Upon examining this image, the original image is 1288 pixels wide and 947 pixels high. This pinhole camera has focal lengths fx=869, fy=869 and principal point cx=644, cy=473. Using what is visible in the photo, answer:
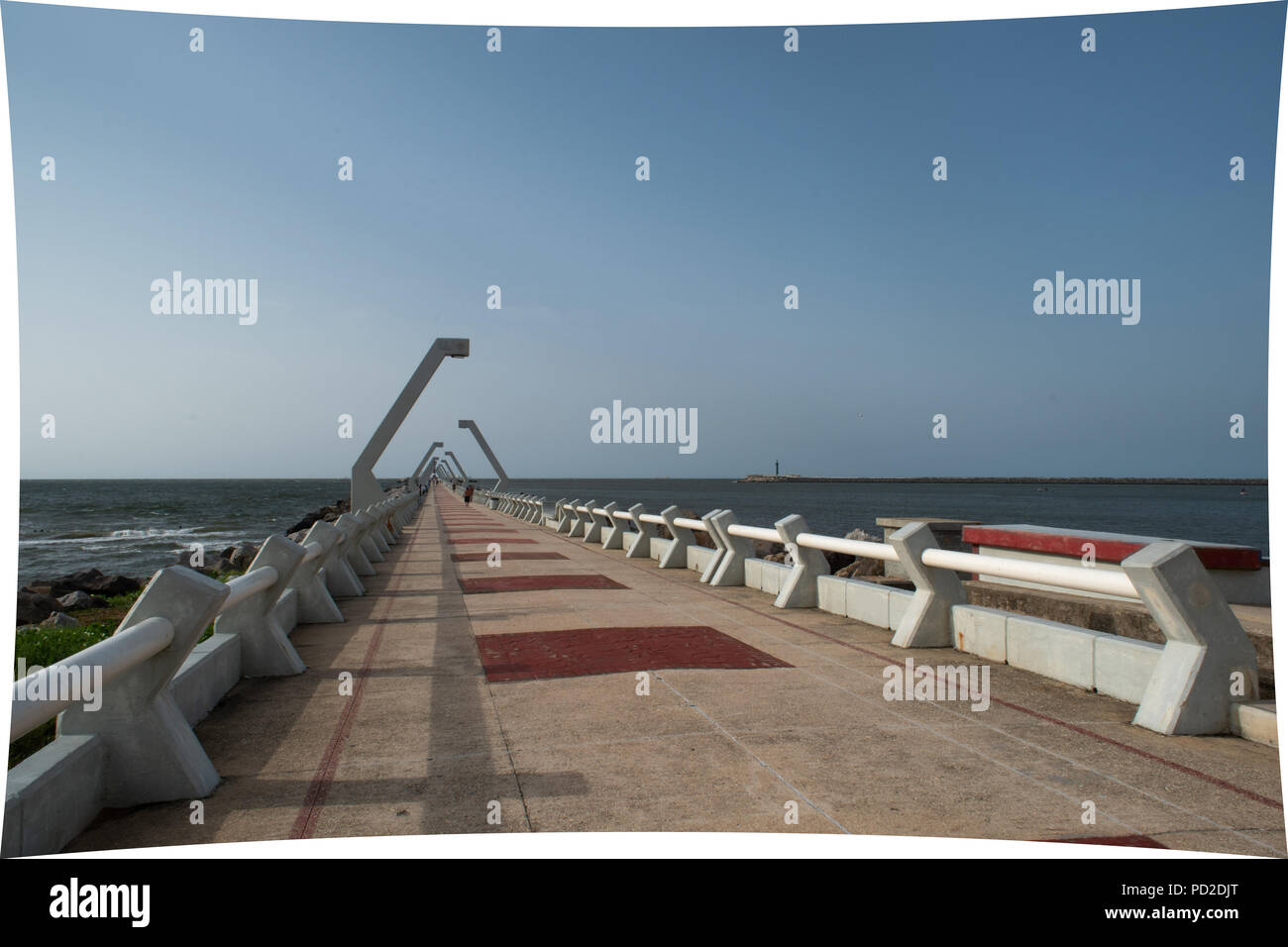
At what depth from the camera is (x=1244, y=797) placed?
408 cm

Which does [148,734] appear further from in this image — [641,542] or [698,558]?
[641,542]

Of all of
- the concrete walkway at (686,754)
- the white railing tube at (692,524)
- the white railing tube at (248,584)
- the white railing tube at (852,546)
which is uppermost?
the white railing tube at (248,584)

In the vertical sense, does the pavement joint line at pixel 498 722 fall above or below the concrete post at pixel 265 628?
below

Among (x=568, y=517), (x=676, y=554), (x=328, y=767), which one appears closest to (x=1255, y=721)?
(x=328, y=767)

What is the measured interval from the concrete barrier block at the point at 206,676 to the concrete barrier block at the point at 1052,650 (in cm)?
601

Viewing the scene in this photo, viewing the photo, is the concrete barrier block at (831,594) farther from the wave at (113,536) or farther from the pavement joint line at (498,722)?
the wave at (113,536)

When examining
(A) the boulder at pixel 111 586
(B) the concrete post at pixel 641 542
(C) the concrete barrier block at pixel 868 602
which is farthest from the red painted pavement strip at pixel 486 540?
(C) the concrete barrier block at pixel 868 602

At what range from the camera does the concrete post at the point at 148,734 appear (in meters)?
4.13

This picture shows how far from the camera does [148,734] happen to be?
165 inches

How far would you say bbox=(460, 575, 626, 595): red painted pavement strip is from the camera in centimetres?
1295

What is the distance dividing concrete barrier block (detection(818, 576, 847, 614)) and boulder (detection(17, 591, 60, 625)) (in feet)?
53.2

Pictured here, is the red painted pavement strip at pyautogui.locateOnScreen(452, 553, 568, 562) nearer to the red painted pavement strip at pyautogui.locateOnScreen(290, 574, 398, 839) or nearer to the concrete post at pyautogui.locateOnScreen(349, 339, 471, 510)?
the concrete post at pyautogui.locateOnScreen(349, 339, 471, 510)
